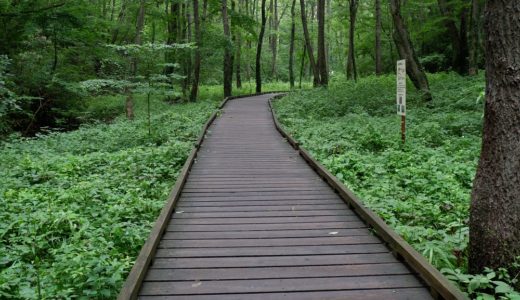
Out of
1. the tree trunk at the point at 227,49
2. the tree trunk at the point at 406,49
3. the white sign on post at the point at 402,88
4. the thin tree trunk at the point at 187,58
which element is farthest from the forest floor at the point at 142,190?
the thin tree trunk at the point at 187,58

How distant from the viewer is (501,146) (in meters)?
3.87

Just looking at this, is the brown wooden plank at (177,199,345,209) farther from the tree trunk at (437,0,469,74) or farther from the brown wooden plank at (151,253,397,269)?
the tree trunk at (437,0,469,74)

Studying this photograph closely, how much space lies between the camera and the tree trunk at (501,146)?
148 inches

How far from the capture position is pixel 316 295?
3.82 meters

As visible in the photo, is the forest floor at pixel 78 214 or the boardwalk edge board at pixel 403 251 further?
the forest floor at pixel 78 214

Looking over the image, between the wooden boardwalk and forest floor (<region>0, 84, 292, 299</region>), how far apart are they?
46 cm

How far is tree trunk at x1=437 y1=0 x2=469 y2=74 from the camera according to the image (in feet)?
77.8

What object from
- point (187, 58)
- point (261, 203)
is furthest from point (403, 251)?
point (187, 58)

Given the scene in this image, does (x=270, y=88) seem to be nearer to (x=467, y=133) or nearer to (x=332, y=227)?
(x=467, y=133)

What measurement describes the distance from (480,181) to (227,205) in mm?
3594

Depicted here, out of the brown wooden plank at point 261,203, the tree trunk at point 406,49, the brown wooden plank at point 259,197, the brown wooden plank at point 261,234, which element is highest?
the tree trunk at point 406,49

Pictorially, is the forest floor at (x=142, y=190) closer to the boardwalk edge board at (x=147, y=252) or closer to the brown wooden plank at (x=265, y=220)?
the boardwalk edge board at (x=147, y=252)

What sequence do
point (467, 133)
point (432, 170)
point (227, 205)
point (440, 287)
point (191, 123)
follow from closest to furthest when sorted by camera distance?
point (440, 287), point (227, 205), point (432, 170), point (467, 133), point (191, 123)

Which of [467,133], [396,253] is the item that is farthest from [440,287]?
[467,133]
